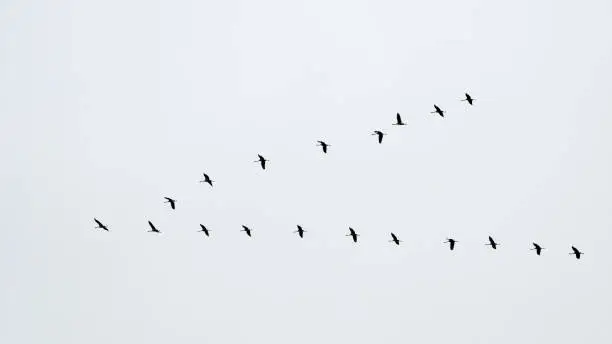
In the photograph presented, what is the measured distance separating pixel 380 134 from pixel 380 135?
170 mm

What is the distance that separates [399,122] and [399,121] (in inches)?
8.4

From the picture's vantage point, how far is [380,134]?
88.8 meters

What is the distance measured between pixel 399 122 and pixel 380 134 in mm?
2433

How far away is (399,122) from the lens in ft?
290

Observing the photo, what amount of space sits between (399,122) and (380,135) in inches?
98.1

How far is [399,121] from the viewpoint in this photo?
88.3 meters

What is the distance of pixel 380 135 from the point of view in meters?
88.7

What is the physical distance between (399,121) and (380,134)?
2.50m
